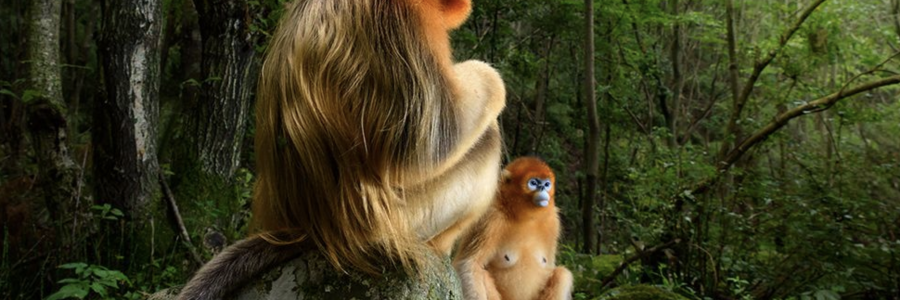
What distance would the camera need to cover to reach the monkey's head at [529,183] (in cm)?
380

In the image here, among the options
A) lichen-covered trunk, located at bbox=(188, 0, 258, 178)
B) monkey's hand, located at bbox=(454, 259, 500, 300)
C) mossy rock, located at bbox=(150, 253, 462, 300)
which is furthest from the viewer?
lichen-covered trunk, located at bbox=(188, 0, 258, 178)

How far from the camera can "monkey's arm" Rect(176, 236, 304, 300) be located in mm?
1962

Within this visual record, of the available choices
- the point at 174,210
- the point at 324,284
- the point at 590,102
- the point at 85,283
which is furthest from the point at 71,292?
Result: the point at 590,102

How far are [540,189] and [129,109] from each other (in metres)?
2.80

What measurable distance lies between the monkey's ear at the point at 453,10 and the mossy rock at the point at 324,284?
0.81 metres

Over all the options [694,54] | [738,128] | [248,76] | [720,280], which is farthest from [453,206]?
[694,54]

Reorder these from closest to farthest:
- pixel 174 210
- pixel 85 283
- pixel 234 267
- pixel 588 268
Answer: pixel 234 267 < pixel 85 283 < pixel 174 210 < pixel 588 268

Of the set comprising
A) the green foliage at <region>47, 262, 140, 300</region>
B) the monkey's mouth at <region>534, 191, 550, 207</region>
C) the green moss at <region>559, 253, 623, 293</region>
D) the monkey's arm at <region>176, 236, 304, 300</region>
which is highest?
the monkey's arm at <region>176, 236, 304, 300</region>

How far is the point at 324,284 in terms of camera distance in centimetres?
212

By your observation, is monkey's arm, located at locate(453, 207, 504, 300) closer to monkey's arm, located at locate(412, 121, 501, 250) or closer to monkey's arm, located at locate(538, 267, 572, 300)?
monkey's arm, located at locate(538, 267, 572, 300)

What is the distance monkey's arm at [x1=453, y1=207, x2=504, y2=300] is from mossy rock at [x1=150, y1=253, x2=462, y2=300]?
61.6 inches

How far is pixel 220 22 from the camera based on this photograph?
4.90 metres

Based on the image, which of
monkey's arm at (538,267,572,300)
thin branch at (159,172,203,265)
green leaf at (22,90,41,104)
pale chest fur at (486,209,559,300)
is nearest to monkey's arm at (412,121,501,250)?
pale chest fur at (486,209,559,300)

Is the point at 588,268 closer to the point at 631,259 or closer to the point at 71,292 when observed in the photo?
the point at 631,259
